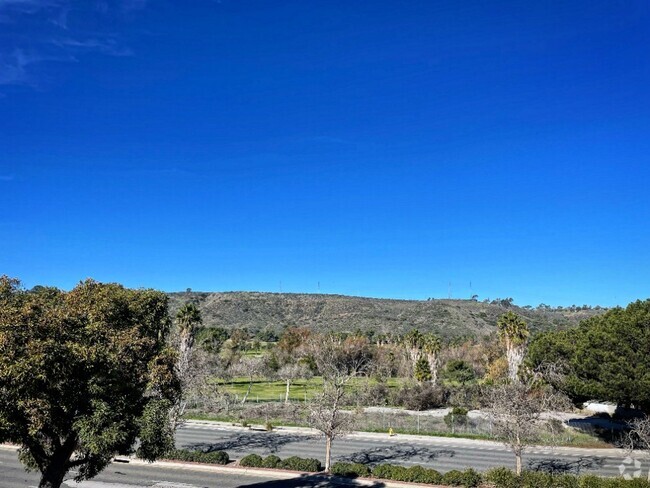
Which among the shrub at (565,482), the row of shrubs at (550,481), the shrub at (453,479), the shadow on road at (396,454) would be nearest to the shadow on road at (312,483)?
the shrub at (453,479)

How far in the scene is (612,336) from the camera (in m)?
39.9

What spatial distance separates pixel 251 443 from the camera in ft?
141

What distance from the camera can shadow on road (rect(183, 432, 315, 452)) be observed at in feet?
133

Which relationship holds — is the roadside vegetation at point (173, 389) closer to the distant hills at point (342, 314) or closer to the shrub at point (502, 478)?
the shrub at point (502, 478)

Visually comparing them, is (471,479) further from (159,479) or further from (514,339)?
(514,339)

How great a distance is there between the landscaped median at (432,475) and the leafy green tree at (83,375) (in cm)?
1464

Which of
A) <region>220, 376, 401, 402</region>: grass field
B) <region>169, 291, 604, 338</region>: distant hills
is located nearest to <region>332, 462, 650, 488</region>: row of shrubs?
<region>220, 376, 401, 402</region>: grass field

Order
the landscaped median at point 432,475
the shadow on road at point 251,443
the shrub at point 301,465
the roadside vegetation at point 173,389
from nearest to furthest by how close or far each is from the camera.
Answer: the roadside vegetation at point 173,389, the landscaped median at point 432,475, the shrub at point 301,465, the shadow on road at point 251,443

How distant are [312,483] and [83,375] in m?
17.3

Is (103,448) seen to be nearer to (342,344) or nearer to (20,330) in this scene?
(20,330)

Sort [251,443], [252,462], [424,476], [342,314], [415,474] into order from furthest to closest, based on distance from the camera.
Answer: [342,314] → [251,443] → [252,462] → [415,474] → [424,476]

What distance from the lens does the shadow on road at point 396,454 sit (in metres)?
36.8

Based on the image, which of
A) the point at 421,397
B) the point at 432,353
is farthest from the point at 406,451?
the point at 432,353

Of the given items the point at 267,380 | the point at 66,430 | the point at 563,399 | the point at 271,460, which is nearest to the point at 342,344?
the point at 267,380
